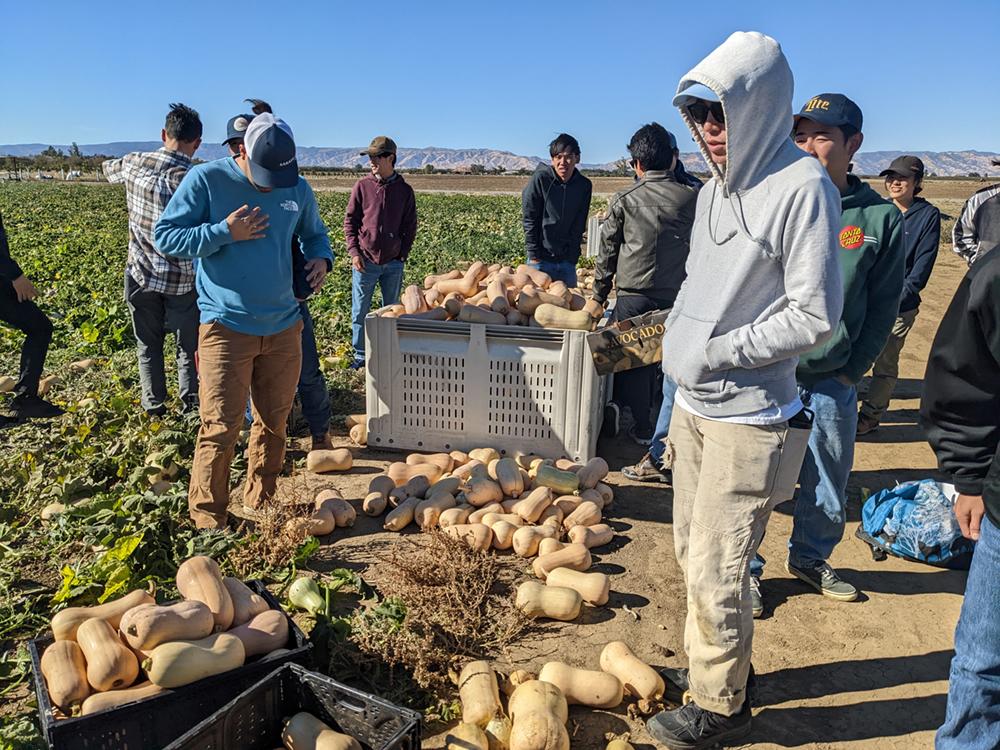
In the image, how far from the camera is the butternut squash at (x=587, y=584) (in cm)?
392

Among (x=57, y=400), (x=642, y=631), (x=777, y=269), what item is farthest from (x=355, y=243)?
(x=777, y=269)

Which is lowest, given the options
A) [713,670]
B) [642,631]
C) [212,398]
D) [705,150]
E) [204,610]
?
[642,631]

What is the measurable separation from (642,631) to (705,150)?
2334 millimetres

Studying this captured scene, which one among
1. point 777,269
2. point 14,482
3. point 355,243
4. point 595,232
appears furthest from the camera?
point 595,232

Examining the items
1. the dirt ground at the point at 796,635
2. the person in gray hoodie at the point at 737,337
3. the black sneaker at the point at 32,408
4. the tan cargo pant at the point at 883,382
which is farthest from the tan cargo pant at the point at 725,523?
the black sneaker at the point at 32,408

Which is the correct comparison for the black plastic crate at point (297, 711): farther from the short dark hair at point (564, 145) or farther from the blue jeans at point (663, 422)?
the short dark hair at point (564, 145)

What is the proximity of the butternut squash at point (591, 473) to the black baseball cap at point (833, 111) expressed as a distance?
2.57m

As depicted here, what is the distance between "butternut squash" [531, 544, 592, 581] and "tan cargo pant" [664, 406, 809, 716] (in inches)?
49.2

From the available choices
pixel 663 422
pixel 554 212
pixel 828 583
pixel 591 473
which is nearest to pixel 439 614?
pixel 591 473

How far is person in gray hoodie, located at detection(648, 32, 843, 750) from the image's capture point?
7.80 ft

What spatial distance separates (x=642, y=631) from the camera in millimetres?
3787

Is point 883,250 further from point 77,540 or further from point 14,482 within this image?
point 14,482

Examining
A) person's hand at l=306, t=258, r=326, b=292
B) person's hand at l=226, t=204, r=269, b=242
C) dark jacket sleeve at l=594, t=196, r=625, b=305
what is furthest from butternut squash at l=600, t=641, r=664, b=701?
dark jacket sleeve at l=594, t=196, r=625, b=305

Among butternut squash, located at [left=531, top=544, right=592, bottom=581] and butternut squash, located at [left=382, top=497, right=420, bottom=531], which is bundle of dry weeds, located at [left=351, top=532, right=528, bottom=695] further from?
butternut squash, located at [left=382, top=497, right=420, bottom=531]
